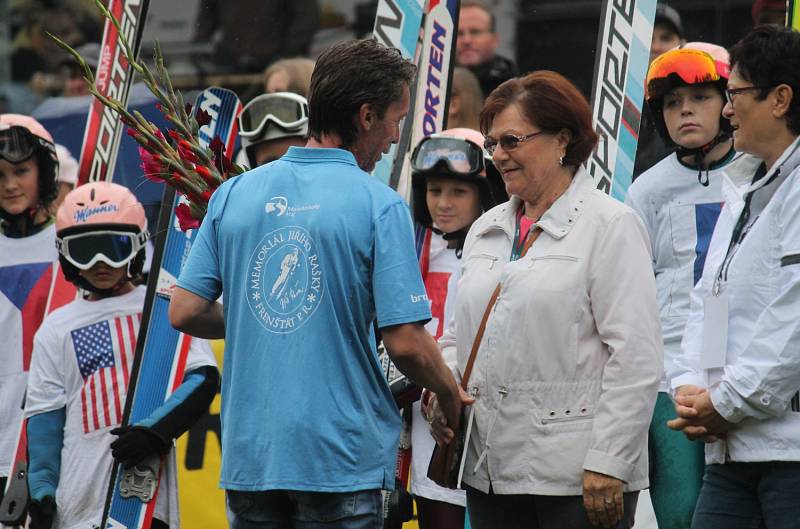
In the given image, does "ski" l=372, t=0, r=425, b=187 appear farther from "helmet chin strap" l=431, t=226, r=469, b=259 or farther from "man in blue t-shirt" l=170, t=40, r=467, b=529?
"man in blue t-shirt" l=170, t=40, r=467, b=529

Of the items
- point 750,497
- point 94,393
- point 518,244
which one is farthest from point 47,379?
point 750,497

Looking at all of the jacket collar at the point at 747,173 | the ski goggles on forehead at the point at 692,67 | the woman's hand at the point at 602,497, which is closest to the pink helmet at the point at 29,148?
the ski goggles on forehead at the point at 692,67

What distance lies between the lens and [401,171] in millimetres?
5660

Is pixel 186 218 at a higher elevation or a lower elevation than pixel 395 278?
higher

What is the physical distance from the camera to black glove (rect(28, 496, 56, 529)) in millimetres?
4375

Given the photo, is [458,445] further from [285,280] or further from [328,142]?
[328,142]

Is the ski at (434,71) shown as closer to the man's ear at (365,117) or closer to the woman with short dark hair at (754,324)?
the woman with short dark hair at (754,324)

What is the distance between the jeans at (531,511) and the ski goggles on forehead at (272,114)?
2.20 m

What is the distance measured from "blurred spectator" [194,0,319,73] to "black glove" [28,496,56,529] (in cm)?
455

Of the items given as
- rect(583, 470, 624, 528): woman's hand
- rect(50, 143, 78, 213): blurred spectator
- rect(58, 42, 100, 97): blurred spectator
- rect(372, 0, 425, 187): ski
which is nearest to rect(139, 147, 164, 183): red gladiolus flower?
rect(583, 470, 624, 528): woman's hand

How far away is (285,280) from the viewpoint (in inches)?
115

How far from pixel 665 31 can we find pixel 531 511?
345 centimetres

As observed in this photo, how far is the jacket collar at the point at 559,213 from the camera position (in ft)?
10.5

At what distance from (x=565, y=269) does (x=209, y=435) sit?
9.66 ft
